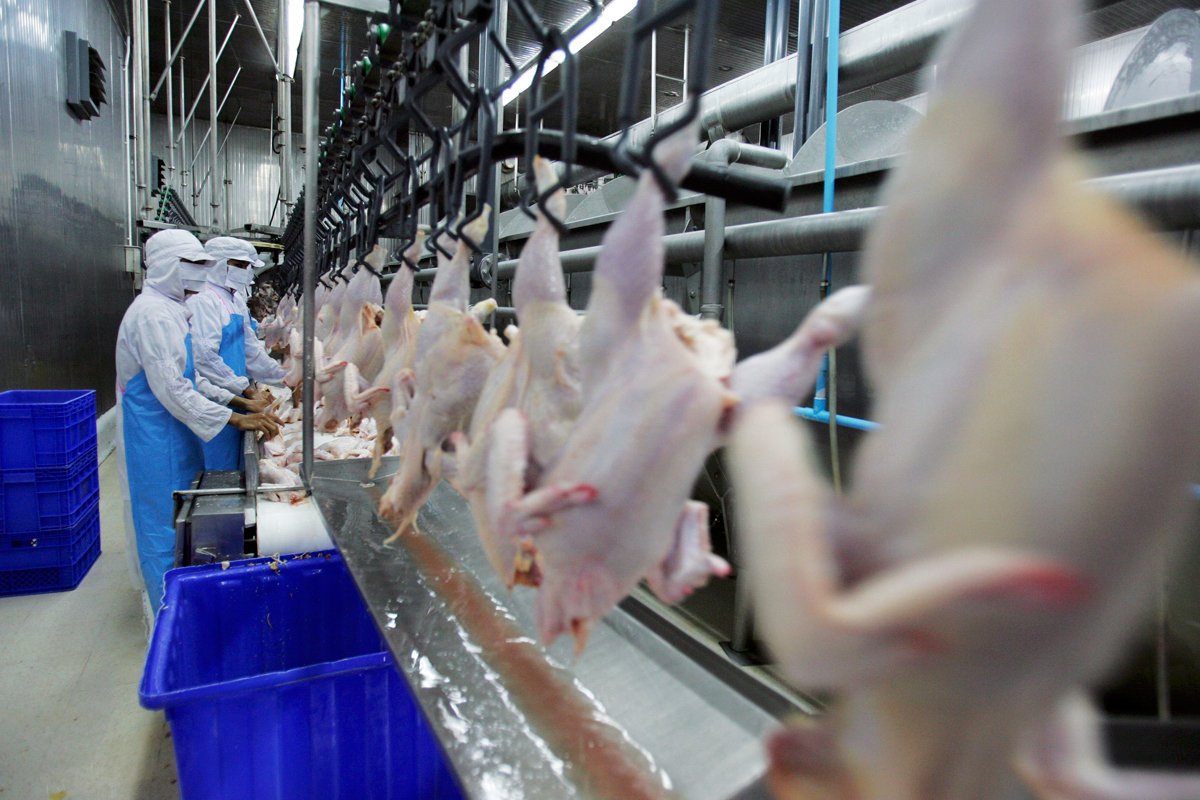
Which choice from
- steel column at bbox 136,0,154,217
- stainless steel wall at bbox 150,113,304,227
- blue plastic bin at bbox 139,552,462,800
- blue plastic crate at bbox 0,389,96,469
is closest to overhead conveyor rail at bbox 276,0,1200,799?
blue plastic bin at bbox 139,552,462,800

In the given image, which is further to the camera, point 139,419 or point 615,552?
point 139,419

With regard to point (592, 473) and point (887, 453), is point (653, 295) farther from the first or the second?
point (887, 453)

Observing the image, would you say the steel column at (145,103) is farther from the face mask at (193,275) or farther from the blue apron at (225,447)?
the blue apron at (225,447)

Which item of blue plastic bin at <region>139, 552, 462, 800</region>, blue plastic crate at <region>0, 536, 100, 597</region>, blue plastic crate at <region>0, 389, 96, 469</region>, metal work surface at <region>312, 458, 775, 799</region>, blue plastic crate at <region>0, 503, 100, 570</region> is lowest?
blue plastic crate at <region>0, 536, 100, 597</region>

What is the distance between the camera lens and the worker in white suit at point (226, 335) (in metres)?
4.30

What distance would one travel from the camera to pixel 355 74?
2281mm

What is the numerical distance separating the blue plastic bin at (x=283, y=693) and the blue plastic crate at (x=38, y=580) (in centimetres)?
286

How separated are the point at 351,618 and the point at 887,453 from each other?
245 centimetres

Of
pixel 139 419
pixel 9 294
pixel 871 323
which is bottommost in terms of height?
pixel 139 419

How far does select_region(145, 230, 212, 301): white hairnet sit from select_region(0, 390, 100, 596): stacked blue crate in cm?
88

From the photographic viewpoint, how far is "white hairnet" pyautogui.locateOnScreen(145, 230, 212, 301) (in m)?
4.24

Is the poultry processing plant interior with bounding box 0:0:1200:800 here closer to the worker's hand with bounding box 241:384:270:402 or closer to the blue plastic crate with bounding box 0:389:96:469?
the blue plastic crate with bounding box 0:389:96:469

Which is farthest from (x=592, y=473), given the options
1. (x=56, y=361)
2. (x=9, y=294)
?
(x=56, y=361)

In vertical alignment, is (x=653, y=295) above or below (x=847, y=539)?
above
